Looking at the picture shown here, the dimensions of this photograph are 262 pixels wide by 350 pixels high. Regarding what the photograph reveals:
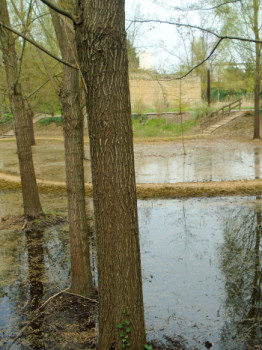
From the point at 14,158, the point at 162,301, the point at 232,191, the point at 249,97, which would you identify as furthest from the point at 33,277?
the point at 249,97

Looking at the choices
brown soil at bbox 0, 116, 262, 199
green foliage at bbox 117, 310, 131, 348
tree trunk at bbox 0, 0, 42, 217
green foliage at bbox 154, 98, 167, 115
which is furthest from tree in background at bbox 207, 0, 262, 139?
green foliage at bbox 117, 310, 131, 348

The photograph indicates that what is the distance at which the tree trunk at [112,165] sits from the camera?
10.2 feet

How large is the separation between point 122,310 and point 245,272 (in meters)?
2.80

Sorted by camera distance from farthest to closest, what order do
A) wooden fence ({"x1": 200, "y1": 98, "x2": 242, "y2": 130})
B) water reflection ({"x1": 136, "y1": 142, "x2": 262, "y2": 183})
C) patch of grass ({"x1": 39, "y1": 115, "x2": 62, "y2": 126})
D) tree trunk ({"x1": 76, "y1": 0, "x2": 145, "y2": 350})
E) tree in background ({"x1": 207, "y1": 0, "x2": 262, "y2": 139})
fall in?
1. patch of grass ({"x1": 39, "y1": 115, "x2": 62, "y2": 126})
2. wooden fence ({"x1": 200, "y1": 98, "x2": 242, "y2": 130})
3. tree in background ({"x1": 207, "y1": 0, "x2": 262, "y2": 139})
4. water reflection ({"x1": 136, "y1": 142, "x2": 262, "y2": 183})
5. tree trunk ({"x1": 76, "y1": 0, "x2": 145, "y2": 350})

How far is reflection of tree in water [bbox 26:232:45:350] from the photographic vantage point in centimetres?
433

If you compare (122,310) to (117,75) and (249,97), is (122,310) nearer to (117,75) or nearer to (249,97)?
(117,75)

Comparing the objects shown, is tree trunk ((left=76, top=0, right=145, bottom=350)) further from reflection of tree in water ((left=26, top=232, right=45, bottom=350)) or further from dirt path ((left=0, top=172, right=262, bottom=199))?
dirt path ((left=0, top=172, right=262, bottom=199))

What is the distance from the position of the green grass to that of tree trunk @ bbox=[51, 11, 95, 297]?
77.6 feet

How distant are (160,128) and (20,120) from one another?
2308 centimetres

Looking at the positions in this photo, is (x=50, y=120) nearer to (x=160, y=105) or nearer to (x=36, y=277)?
(x=160, y=105)

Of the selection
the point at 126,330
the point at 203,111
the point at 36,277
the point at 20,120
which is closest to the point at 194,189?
the point at 20,120

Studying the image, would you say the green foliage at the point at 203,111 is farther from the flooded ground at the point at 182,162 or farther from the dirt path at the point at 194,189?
the dirt path at the point at 194,189

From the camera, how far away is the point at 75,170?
16.4ft

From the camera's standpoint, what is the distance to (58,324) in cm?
450
